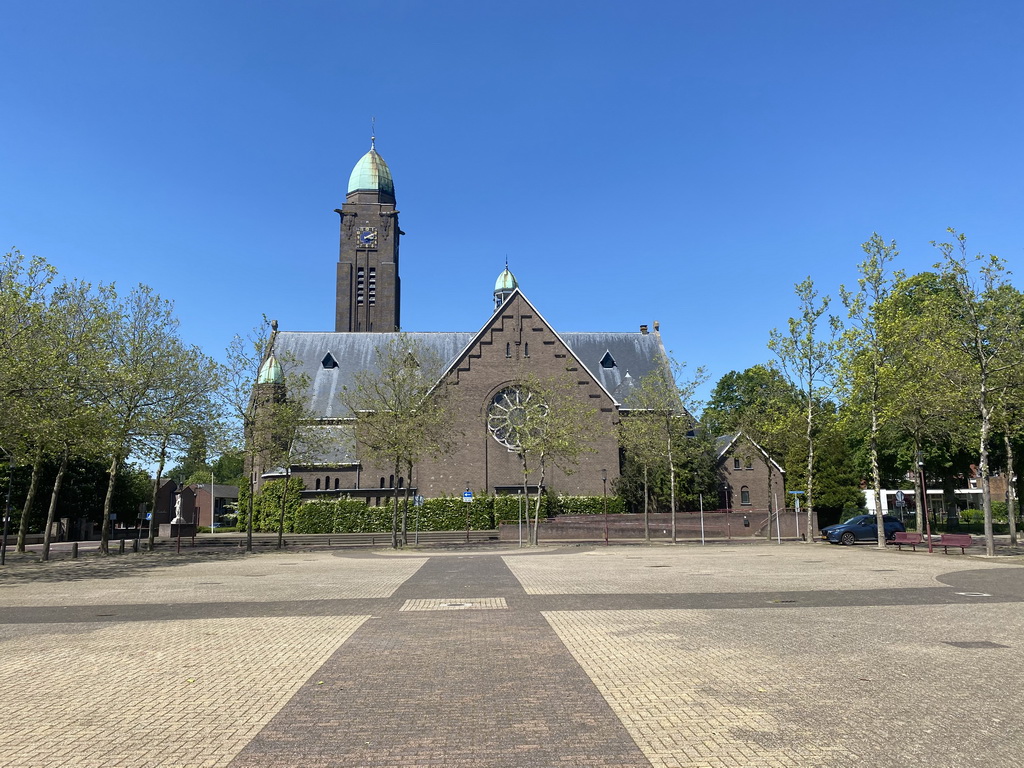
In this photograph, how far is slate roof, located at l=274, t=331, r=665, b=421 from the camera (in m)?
63.8

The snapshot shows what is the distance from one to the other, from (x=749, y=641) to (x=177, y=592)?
1381 centimetres

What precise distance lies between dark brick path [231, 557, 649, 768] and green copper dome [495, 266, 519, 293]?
72871 millimetres

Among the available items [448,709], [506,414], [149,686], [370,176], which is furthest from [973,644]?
[370,176]

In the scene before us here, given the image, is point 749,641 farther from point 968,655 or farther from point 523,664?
point 523,664

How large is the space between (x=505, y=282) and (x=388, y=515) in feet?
126

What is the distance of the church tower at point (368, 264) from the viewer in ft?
243

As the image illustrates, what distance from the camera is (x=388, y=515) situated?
51.5 meters

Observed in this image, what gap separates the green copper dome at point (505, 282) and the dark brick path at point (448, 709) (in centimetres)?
7287

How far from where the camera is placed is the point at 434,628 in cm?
1191

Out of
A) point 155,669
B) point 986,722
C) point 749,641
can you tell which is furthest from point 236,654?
point 986,722

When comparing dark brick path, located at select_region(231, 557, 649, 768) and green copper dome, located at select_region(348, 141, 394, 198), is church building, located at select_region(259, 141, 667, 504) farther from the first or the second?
dark brick path, located at select_region(231, 557, 649, 768)

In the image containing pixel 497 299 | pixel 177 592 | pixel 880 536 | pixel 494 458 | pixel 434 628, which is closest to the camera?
pixel 434 628

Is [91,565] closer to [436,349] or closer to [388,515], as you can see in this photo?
[388,515]

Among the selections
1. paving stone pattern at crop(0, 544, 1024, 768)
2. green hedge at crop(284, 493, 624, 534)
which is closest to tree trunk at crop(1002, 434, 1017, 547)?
paving stone pattern at crop(0, 544, 1024, 768)
